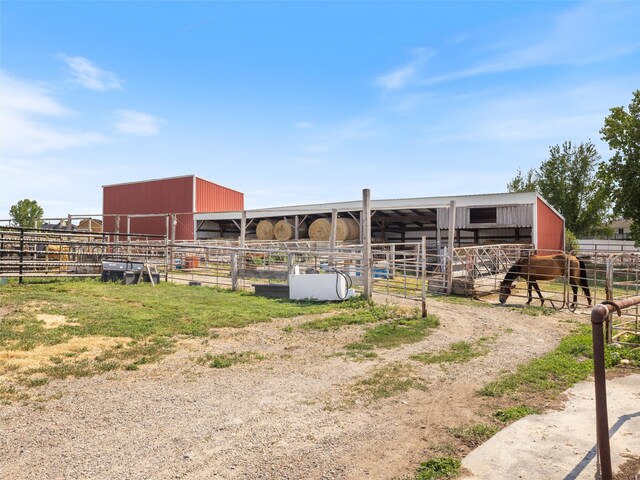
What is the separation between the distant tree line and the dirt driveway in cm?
2991

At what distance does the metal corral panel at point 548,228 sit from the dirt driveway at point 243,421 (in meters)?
18.1

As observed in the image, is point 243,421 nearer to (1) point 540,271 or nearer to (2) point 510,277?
(2) point 510,277

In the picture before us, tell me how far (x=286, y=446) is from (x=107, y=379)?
302cm

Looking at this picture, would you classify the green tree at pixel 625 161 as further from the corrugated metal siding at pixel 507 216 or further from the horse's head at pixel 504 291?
the horse's head at pixel 504 291

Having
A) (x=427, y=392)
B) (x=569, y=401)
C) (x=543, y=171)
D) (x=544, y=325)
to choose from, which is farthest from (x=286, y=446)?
(x=543, y=171)

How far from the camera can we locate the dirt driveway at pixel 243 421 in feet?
11.8

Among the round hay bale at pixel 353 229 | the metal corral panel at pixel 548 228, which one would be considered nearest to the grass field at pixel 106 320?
the round hay bale at pixel 353 229

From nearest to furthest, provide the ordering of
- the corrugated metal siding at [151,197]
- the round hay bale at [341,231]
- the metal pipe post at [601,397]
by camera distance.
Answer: the metal pipe post at [601,397]
the round hay bale at [341,231]
the corrugated metal siding at [151,197]

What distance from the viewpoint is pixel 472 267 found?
1562 cm

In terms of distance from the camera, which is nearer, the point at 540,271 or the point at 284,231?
the point at 540,271

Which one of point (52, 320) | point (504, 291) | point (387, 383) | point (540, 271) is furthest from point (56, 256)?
point (540, 271)

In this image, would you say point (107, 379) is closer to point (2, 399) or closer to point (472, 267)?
point (2, 399)

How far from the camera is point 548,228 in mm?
25234

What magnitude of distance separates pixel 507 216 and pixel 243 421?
21.5m
